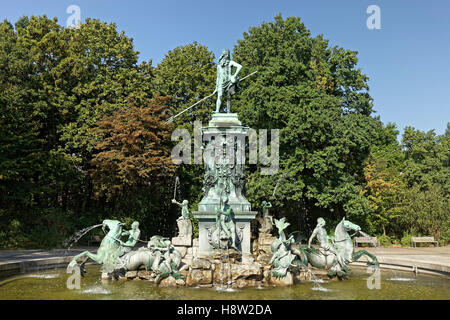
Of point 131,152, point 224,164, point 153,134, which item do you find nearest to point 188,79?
point 153,134

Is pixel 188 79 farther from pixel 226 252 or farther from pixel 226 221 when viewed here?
pixel 226 252

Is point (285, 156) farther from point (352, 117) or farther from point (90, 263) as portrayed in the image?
point (90, 263)

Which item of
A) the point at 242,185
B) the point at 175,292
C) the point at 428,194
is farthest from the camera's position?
the point at 428,194

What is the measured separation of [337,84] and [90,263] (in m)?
19.2

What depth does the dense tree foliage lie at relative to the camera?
23.4 metres

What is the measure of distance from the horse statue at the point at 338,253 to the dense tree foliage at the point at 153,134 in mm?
11355

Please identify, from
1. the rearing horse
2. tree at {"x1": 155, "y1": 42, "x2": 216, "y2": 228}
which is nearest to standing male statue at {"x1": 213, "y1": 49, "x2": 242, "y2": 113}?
the rearing horse

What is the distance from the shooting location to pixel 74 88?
25578mm

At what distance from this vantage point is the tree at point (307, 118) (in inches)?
931

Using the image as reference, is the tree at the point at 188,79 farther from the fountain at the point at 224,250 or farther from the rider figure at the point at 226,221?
the rider figure at the point at 226,221

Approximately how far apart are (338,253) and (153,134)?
1517cm

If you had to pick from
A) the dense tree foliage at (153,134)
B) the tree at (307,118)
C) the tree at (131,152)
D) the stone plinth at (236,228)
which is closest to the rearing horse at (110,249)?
the stone plinth at (236,228)

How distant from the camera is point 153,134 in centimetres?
2438
